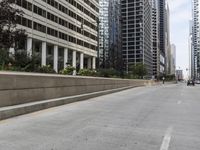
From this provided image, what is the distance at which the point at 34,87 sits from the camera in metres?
15.2

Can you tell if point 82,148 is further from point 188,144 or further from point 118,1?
point 118,1

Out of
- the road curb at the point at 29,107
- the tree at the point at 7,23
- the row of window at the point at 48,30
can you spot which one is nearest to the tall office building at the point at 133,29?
the row of window at the point at 48,30

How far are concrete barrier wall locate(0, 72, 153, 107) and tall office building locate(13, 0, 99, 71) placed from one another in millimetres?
34651

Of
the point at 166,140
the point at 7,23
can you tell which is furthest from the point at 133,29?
the point at 166,140

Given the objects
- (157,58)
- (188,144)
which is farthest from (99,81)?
(157,58)

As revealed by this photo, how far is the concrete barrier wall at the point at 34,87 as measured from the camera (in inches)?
503

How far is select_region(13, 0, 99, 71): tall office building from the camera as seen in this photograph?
66625 millimetres

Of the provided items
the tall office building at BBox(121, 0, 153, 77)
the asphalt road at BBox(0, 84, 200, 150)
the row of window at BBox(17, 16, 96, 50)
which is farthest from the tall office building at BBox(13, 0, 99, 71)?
the asphalt road at BBox(0, 84, 200, 150)

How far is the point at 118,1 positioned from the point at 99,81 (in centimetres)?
8220

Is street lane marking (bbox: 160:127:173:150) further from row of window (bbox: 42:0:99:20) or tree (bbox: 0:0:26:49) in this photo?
row of window (bbox: 42:0:99:20)

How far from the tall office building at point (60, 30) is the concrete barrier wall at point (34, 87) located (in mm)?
34651

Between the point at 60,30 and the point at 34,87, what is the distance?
66652mm

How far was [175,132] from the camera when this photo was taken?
403 inches

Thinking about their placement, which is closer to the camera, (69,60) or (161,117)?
(161,117)
